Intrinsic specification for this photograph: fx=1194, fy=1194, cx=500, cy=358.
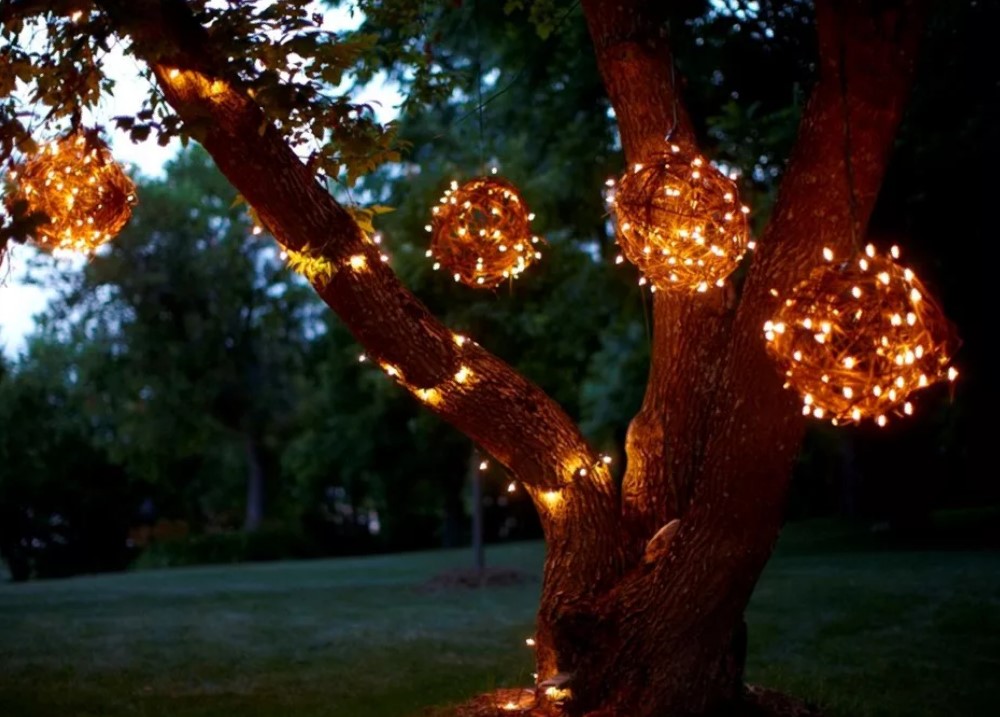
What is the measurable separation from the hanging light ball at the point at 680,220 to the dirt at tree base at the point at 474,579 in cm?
1082

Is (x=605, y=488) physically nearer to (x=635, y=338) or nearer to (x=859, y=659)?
(x=859, y=659)

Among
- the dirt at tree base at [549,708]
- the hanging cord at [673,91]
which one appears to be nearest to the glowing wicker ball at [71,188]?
the hanging cord at [673,91]

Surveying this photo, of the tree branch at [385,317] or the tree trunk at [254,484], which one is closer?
the tree branch at [385,317]

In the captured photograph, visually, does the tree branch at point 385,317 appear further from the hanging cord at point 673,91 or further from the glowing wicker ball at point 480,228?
the hanging cord at point 673,91

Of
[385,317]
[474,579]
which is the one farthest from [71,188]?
[474,579]

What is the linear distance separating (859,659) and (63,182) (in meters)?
6.62

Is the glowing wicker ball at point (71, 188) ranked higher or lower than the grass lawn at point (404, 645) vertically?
higher

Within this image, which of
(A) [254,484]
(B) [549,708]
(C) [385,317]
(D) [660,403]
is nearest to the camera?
(C) [385,317]

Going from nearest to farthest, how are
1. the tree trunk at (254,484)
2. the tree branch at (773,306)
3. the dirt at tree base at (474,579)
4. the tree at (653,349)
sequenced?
the tree at (653,349)
the tree branch at (773,306)
the dirt at tree base at (474,579)
the tree trunk at (254,484)

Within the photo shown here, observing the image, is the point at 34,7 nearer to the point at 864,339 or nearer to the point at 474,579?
the point at 864,339

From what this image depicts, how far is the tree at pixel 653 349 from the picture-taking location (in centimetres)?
554

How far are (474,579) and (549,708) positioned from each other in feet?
32.6

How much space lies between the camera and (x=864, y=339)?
168 inches

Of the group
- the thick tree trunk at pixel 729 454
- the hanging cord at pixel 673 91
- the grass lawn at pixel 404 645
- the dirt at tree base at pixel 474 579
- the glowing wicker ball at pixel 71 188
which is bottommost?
the grass lawn at pixel 404 645
